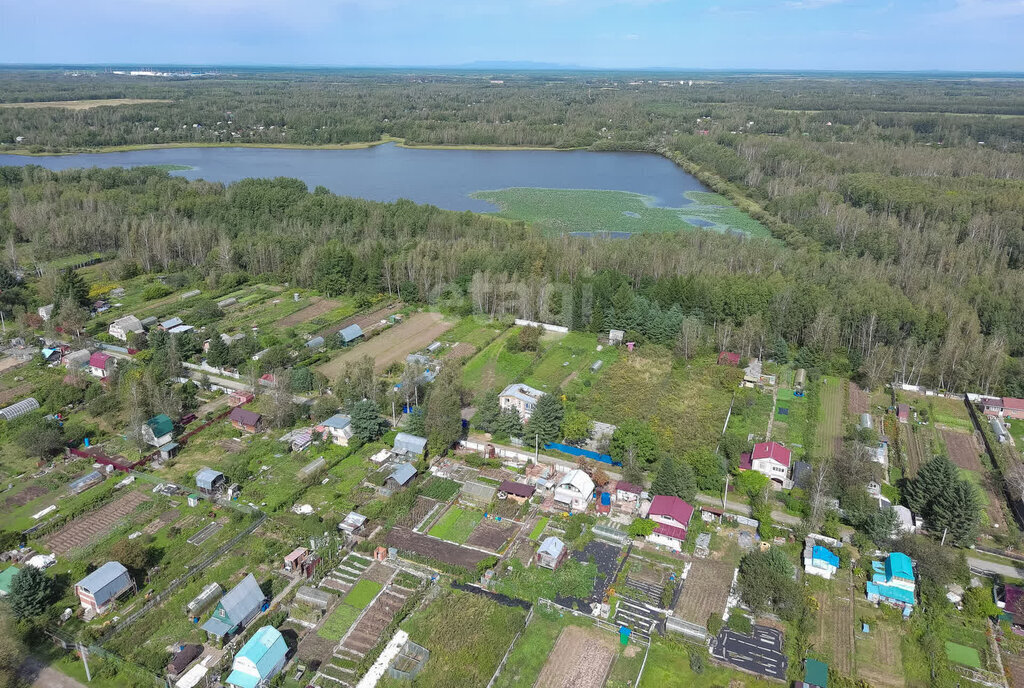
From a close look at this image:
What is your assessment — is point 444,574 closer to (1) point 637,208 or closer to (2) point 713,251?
(2) point 713,251

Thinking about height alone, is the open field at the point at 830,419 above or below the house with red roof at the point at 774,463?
below

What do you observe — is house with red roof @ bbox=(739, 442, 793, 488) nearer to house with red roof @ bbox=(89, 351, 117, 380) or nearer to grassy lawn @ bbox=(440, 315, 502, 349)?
grassy lawn @ bbox=(440, 315, 502, 349)

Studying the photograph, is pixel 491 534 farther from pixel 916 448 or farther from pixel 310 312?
pixel 310 312

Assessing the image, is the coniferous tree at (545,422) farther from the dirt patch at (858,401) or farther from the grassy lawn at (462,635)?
the dirt patch at (858,401)

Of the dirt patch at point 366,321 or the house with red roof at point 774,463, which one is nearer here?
the house with red roof at point 774,463

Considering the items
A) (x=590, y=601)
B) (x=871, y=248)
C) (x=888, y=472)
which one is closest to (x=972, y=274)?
(x=871, y=248)

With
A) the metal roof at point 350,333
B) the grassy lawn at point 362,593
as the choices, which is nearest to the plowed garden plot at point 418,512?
the grassy lawn at point 362,593
